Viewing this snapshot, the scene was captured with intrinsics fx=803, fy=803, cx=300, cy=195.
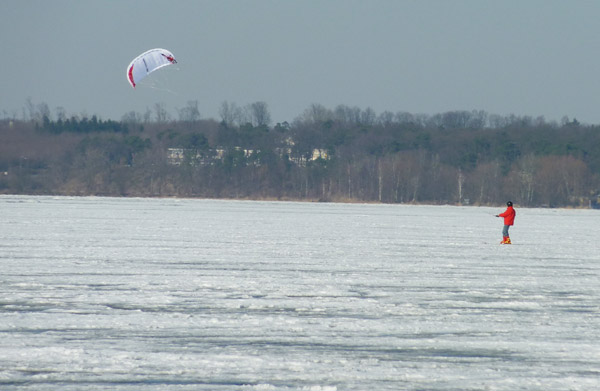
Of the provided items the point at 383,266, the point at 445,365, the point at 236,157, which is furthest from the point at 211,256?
the point at 236,157

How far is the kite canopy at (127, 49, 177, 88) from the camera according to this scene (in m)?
25.7

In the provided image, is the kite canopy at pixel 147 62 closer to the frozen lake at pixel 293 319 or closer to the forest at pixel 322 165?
the frozen lake at pixel 293 319

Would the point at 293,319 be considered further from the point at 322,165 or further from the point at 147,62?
the point at 322,165

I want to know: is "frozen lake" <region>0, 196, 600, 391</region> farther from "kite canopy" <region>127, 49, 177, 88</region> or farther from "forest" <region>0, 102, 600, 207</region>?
"forest" <region>0, 102, 600, 207</region>

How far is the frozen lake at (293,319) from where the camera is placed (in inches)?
258

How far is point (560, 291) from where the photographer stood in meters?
11.3

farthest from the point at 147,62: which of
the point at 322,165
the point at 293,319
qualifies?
the point at 322,165

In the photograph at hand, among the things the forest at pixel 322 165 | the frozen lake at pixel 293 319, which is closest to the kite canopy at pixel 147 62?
the frozen lake at pixel 293 319

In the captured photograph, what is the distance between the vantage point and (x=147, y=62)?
2627 cm

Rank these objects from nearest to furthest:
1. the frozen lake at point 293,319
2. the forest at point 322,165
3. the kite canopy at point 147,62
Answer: the frozen lake at point 293,319
the kite canopy at point 147,62
the forest at point 322,165

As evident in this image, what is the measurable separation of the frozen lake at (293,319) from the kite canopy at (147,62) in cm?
1012

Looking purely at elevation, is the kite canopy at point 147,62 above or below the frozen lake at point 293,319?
above

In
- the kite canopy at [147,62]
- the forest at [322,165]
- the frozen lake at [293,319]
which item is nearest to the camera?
the frozen lake at [293,319]

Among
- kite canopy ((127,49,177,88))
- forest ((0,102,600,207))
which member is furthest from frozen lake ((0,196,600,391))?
forest ((0,102,600,207))
